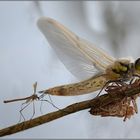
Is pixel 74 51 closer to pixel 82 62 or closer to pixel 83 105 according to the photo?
pixel 82 62

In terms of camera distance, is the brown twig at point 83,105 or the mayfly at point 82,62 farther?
the mayfly at point 82,62

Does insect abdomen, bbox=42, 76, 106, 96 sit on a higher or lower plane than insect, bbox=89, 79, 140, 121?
higher

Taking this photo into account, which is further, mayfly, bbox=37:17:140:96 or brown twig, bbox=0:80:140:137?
mayfly, bbox=37:17:140:96

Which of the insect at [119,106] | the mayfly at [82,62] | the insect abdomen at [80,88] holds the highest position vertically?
the mayfly at [82,62]

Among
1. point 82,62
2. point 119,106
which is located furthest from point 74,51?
point 119,106

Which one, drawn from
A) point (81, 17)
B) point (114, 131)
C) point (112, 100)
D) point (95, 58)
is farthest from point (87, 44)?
point (81, 17)

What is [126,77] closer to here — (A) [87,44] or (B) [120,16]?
(A) [87,44]
